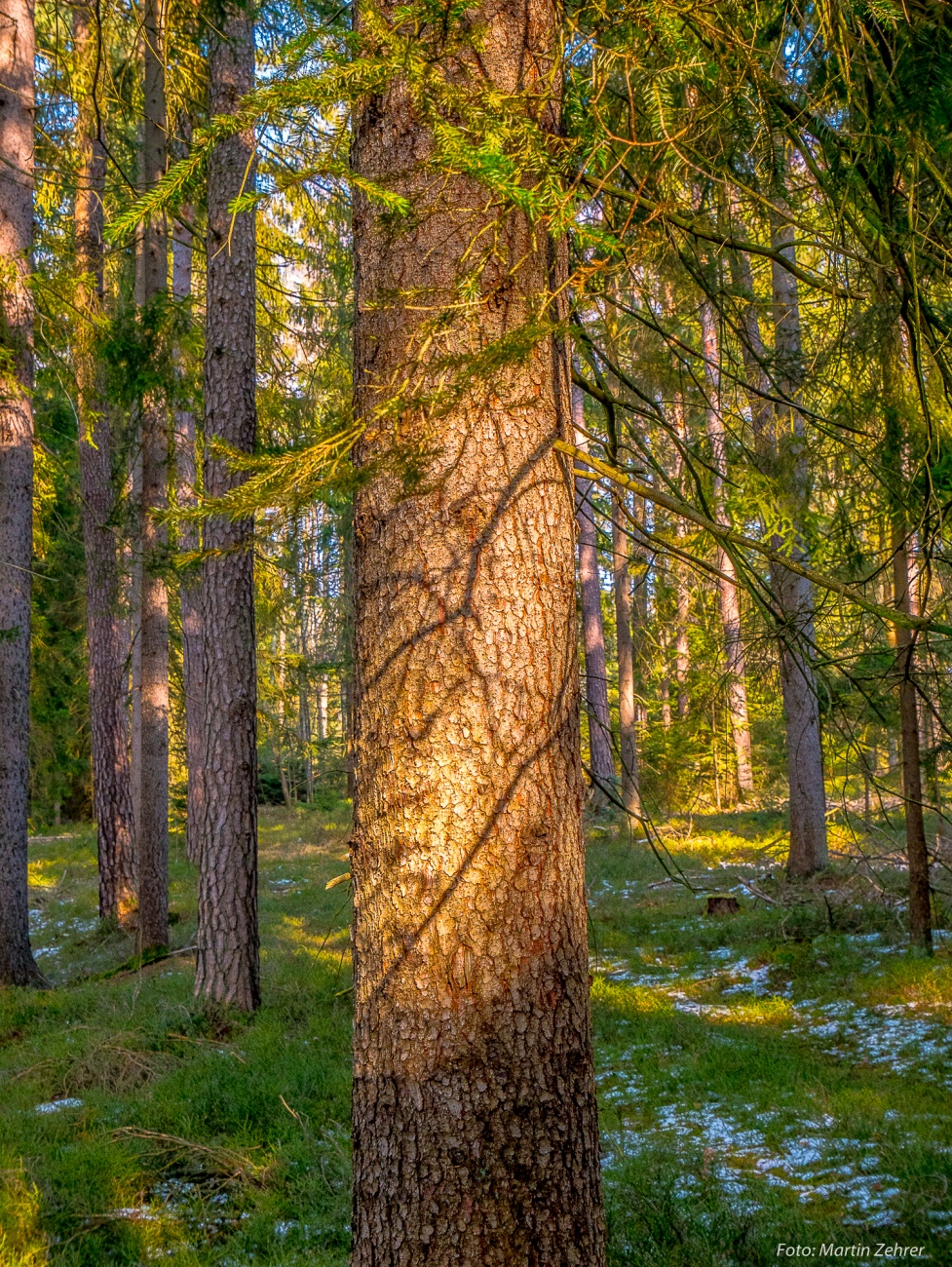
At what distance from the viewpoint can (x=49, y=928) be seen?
490 inches

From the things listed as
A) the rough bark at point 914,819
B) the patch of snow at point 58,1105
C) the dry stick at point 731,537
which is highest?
the dry stick at point 731,537

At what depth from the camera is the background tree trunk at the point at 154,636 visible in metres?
9.37

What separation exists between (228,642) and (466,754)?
546cm

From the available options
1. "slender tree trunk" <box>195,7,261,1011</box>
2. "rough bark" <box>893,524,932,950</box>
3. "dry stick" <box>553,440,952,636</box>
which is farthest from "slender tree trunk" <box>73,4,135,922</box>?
"dry stick" <box>553,440,952,636</box>

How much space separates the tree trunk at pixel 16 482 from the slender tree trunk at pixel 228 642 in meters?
2.32

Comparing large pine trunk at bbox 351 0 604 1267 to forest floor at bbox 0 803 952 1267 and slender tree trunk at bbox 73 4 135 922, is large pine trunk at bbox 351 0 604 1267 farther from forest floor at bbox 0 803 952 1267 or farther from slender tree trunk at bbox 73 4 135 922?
slender tree trunk at bbox 73 4 135 922

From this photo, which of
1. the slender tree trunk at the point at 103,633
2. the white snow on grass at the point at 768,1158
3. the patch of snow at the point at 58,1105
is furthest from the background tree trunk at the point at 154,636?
the white snow on grass at the point at 768,1158

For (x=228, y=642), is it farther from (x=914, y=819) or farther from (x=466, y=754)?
(x=914, y=819)

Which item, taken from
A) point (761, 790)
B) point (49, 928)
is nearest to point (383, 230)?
point (49, 928)

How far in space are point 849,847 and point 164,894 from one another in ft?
29.6

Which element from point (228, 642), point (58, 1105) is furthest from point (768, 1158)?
point (228, 642)

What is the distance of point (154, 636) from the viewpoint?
9.94 m

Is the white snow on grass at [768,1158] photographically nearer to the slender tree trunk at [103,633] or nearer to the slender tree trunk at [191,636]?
the slender tree trunk at [103,633]

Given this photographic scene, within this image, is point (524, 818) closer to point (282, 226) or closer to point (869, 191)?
point (869, 191)
